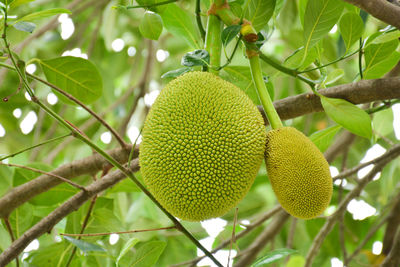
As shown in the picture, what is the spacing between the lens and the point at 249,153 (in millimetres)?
751

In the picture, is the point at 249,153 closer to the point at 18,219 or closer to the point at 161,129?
the point at 161,129

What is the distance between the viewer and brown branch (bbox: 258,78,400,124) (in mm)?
883

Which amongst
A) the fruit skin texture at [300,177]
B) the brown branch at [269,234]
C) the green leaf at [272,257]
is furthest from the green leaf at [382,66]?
the brown branch at [269,234]

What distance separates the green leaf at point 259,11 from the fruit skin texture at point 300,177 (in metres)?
0.25

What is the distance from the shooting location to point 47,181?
3.67ft

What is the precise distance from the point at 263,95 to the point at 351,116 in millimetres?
155

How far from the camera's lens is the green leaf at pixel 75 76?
107cm

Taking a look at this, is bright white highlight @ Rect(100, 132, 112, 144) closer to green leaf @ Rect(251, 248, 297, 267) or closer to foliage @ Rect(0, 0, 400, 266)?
foliage @ Rect(0, 0, 400, 266)

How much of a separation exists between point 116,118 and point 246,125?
1.56m

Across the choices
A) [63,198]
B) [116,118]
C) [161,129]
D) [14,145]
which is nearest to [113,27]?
[116,118]

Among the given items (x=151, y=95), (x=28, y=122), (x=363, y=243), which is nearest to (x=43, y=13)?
(x=363, y=243)

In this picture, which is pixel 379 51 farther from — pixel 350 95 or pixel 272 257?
pixel 272 257

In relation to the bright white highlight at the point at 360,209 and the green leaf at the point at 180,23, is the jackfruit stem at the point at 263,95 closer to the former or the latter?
the green leaf at the point at 180,23

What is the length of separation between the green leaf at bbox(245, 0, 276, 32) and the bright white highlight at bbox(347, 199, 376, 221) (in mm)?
1011
